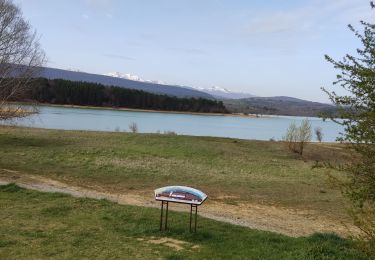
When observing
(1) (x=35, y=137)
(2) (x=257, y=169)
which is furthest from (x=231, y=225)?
(1) (x=35, y=137)

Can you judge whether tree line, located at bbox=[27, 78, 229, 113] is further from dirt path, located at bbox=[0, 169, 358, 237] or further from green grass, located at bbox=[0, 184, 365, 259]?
green grass, located at bbox=[0, 184, 365, 259]

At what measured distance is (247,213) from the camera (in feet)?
41.8

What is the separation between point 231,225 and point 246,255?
101 inches

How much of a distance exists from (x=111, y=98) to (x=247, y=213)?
107 metres

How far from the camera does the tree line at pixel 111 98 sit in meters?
103

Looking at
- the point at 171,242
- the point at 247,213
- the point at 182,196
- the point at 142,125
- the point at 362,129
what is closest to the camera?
the point at 362,129

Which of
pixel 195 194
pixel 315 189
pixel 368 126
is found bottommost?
pixel 315 189

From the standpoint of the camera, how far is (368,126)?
4.58 metres

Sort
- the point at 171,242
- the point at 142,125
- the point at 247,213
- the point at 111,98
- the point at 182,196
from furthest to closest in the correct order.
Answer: the point at 111,98, the point at 142,125, the point at 247,213, the point at 182,196, the point at 171,242

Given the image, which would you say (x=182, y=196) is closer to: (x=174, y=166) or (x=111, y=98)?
(x=174, y=166)

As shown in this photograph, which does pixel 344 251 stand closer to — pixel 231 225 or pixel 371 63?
pixel 231 225

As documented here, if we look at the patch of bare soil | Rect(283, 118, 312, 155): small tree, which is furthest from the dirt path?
Rect(283, 118, 312, 155): small tree

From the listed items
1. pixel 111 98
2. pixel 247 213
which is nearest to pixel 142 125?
pixel 247 213

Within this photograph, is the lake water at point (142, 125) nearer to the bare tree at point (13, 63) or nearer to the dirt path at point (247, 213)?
the bare tree at point (13, 63)
